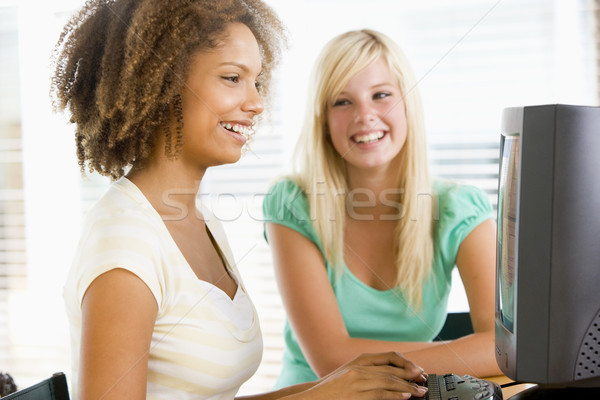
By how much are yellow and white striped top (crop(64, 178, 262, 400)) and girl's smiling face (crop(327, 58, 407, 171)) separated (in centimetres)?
76

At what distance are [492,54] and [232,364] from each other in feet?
6.57

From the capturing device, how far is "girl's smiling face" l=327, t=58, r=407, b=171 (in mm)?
1604

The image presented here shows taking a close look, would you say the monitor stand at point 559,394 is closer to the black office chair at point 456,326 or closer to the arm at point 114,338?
the arm at point 114,338

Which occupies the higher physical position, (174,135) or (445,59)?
(445,59)

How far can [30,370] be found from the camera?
9.86ft

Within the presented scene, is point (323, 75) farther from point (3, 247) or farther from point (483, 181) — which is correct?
point (3, 247)

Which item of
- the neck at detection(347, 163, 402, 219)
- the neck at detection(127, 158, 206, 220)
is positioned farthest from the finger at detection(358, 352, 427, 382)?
the neck at detection(347, 163, 402, 219)

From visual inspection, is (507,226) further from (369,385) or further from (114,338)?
(114,338)

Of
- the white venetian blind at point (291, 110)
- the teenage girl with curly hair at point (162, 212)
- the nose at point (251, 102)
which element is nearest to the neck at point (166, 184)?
the teenage girl with curly hair at point (162, 212)

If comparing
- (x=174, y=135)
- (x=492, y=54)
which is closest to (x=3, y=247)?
(x=174, y=135)

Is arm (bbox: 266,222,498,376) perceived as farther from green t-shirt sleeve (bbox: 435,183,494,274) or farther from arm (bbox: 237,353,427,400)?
arm (bbox: 237,353,427,400)

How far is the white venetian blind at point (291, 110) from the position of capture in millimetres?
2449

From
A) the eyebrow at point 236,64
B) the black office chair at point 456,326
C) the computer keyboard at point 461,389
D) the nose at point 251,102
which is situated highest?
the eyebrow at point 236,64

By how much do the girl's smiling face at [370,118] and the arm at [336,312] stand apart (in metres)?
0.30
